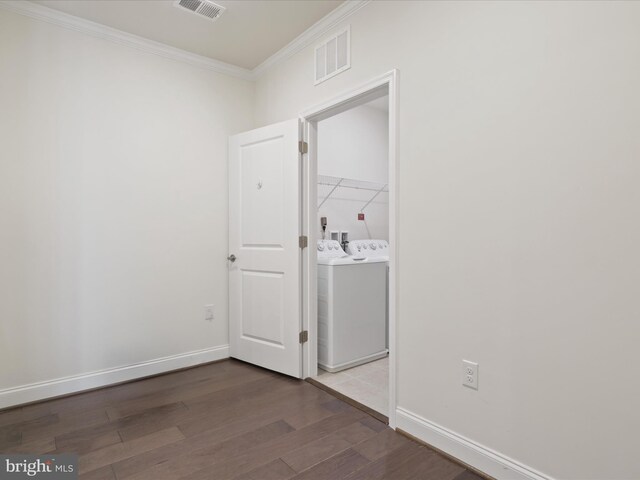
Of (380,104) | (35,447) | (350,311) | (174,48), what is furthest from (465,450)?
(380,104)

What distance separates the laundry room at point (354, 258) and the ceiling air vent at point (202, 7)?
4.69ft

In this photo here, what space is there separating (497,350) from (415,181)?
3.11ft

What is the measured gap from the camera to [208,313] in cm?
326

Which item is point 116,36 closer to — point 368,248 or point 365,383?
point 368,248

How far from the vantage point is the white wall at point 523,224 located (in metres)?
1.33

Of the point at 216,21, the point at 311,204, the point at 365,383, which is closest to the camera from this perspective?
the point at 216,21

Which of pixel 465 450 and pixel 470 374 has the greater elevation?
pixel 470 374

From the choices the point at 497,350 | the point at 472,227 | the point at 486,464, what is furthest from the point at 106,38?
the point at 486,464

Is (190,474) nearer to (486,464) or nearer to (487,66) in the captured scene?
(486,464)

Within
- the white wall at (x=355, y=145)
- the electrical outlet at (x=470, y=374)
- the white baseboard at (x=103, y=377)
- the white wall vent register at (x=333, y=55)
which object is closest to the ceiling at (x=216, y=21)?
the white wall vent register at (x=333, y=55)

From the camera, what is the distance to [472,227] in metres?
1.77

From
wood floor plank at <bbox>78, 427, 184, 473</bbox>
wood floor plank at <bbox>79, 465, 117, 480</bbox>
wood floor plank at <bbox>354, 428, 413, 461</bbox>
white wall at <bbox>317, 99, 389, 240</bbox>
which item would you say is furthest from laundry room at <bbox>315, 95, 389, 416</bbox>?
wood floor plank at <bbox>79, 465, 117, 480</bbox>

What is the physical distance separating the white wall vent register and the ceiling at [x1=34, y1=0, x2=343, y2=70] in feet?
0.58

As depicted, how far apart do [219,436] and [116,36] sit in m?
2.92
